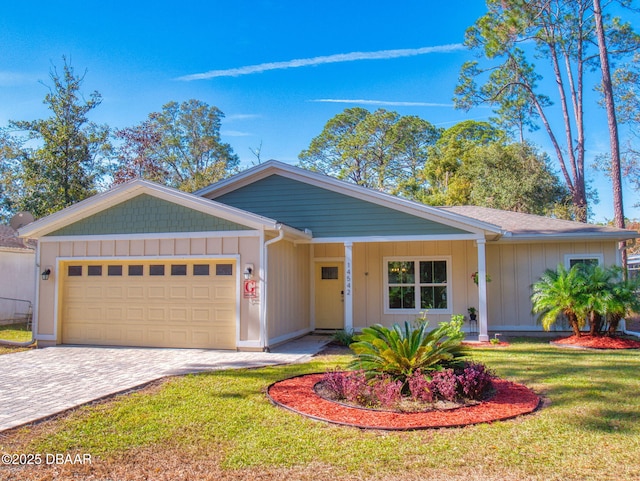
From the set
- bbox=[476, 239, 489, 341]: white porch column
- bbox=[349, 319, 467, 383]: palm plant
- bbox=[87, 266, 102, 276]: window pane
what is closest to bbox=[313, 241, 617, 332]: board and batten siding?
bbox=[476, 239, 489, 341]: white porch column

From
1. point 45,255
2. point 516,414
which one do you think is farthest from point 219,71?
point 516,414

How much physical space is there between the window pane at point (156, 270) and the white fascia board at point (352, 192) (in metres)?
3.02

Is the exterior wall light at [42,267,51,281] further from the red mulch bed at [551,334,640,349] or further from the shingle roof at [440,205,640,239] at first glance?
the red mulch bed at [551,334,640,349]

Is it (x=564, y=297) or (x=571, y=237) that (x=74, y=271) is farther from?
(x=571, y=237)

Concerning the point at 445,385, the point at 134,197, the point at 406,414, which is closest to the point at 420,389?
the point at 445,385

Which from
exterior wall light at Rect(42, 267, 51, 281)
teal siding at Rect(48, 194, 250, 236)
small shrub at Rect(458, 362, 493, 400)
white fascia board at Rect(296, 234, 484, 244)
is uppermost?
teal siding at Rect(48, 194, 250, 236)

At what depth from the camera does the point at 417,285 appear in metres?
13.0

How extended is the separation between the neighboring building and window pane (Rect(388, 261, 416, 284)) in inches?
452

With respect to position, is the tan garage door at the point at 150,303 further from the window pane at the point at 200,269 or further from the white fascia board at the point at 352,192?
the white fascia board at the point at 352,192

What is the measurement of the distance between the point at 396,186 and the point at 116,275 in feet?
80.4

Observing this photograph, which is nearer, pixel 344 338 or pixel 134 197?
pixel 134 197

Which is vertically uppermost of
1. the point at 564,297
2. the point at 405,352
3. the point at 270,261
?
the point at 270,261

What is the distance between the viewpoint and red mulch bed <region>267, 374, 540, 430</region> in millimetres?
4887

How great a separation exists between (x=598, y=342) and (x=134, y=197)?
10340mm
